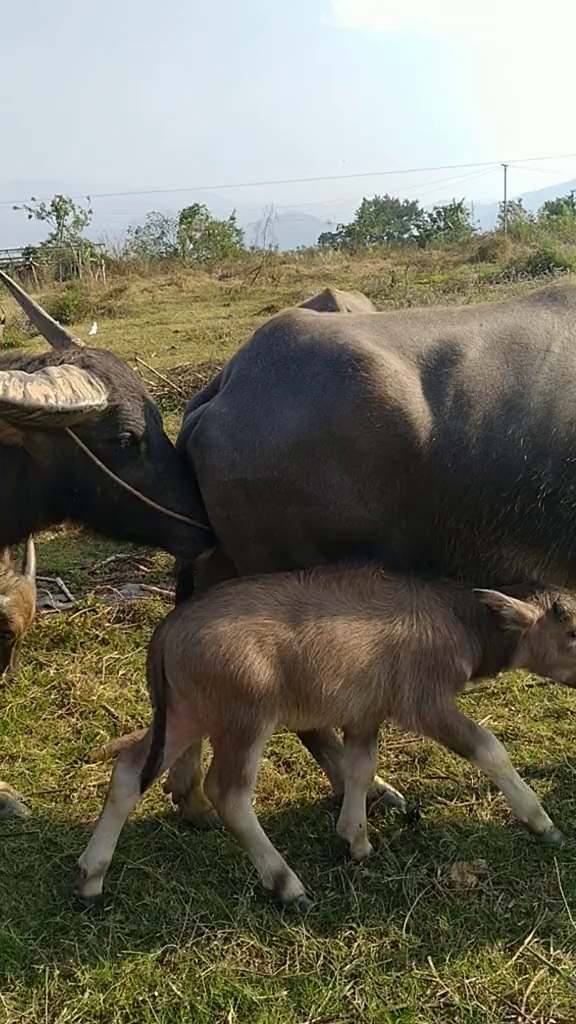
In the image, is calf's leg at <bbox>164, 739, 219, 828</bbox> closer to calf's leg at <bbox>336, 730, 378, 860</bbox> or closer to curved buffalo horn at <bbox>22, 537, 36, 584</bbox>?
calf's leg at <bbox>336, 730, 378, 860</bbox>

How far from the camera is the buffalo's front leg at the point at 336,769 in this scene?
12.4ft

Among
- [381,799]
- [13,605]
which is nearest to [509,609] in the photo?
[381,799]

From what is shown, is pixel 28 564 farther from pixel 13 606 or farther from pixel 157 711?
pixel 157 711

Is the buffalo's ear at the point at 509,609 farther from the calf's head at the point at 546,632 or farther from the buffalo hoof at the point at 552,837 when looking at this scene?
the buffalo hoof at the point at 552,837

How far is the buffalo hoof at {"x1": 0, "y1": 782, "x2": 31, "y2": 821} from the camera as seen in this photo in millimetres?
3912

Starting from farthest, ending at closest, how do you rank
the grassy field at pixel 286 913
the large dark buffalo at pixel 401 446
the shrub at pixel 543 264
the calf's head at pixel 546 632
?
the shrub at pixel 543 264, the calf's head at pixel 546 632, the large dark buffalo at pixel 401 446, the grassy field at pixel 286 913

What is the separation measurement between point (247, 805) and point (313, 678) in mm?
459

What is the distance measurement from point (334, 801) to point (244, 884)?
0.61 meters

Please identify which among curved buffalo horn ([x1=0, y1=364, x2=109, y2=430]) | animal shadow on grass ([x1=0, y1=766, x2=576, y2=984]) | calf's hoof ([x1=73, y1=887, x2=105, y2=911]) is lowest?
animal shadow on grass ([x1=0, y1=766, x2=576, y2=984])

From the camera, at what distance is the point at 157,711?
3.27 m

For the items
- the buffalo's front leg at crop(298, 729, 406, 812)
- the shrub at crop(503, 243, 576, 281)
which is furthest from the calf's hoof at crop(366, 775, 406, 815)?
the shrub at crop(503, 243, 576, 281)

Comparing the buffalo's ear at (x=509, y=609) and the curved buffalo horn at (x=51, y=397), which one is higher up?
the curved buffalo horn at (x=51, y=397)

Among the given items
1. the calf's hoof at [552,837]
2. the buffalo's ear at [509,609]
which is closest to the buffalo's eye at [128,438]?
the buffalo's ear at [509,609]

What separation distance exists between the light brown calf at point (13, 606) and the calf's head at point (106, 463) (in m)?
0.78
